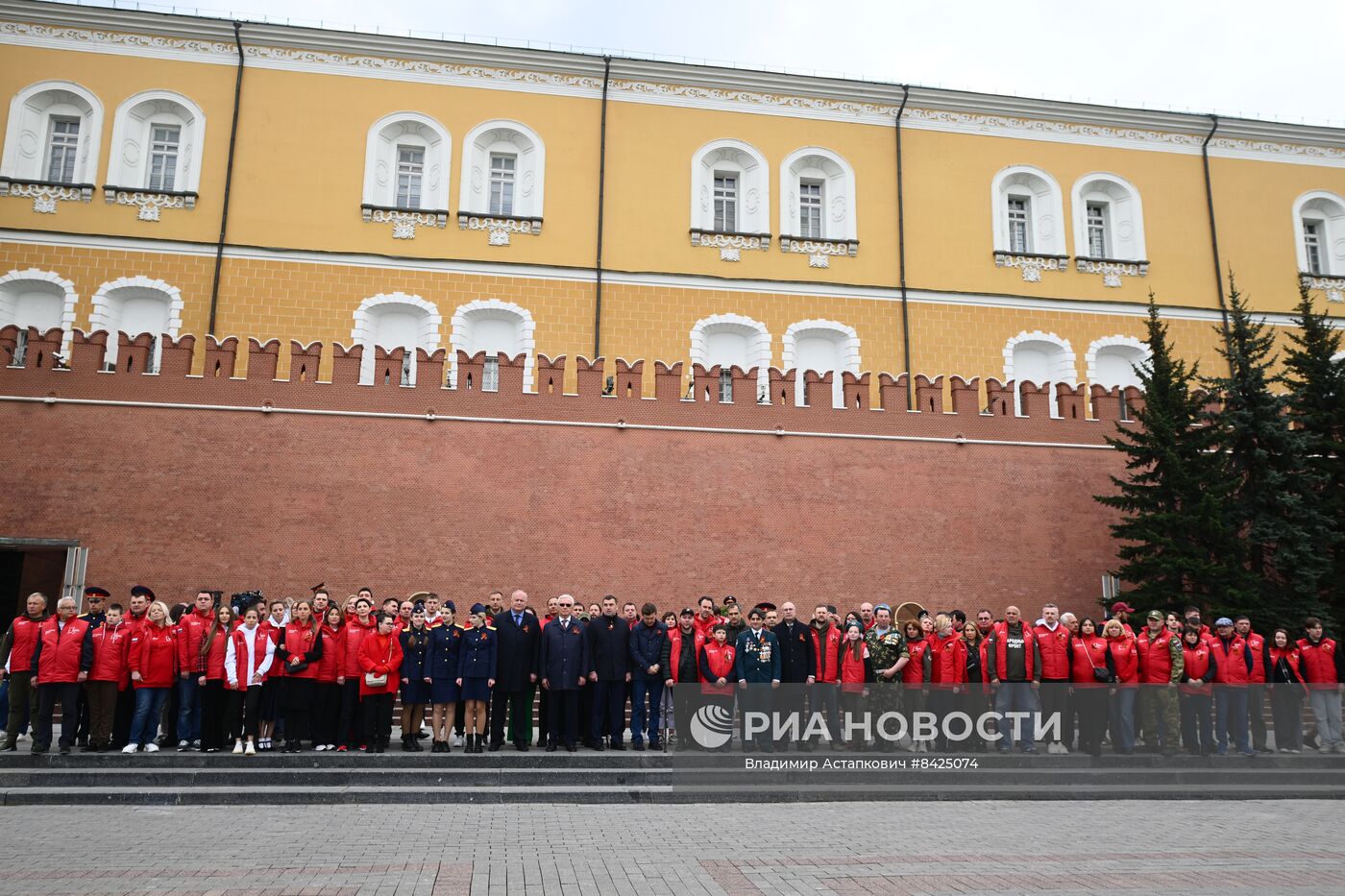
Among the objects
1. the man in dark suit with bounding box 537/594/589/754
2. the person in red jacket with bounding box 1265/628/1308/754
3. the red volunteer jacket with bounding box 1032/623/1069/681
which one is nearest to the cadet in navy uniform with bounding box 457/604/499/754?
the man in dark suit with bounding box 537/594/589/754

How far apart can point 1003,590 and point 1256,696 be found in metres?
4.82

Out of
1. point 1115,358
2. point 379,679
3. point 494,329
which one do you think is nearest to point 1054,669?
point 379,679

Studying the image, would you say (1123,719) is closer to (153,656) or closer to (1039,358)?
(153,656)

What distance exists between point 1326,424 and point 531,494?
11706mm

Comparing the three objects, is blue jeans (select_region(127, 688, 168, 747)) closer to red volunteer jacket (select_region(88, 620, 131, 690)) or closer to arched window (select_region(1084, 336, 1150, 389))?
red volunteer jacket (select_region(88, 620, 131, 690))

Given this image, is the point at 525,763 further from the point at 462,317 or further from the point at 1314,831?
the point at 462,317

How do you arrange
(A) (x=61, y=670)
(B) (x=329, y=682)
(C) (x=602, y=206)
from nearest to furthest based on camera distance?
1. (A) (x=61, y=670)
2. (B) (x=329, y=682)
3. (C) (x=602, y=206)

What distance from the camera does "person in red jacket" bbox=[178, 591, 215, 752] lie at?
9938 millimetres

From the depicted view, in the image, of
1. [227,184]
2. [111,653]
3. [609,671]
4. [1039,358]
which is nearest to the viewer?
[111,653]

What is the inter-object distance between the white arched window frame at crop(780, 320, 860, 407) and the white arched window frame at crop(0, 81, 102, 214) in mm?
13446

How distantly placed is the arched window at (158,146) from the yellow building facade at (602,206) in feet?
0.17

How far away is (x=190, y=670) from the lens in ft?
32.6

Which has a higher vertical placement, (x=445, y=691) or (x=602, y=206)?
(x=602, y=206)

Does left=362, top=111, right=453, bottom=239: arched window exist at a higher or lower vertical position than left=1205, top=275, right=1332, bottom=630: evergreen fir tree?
higher
